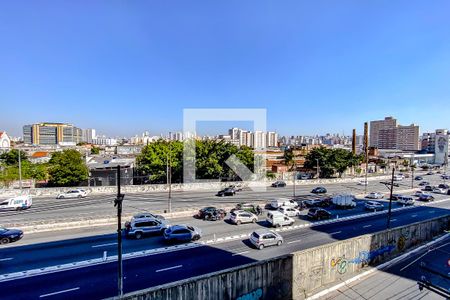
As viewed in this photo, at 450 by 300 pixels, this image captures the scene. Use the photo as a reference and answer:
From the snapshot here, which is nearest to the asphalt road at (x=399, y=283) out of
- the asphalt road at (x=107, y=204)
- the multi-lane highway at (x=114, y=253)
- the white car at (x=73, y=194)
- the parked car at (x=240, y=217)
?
the multi-lane highway at (x=114, y=253)

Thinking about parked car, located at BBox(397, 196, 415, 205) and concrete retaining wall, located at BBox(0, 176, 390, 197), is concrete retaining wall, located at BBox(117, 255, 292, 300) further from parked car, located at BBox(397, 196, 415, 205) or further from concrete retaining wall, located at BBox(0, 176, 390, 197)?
concrete retaining wall, located at BBox(0, 176, 390, 197)

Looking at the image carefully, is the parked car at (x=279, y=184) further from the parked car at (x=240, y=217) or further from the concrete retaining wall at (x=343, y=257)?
the concrete retaining wall at (x=343, y=257)

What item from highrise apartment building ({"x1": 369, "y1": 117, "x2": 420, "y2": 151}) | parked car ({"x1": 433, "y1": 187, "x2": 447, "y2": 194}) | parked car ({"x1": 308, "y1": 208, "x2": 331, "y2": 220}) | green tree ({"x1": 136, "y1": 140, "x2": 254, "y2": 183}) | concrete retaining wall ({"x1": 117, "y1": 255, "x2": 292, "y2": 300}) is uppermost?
Result: highrise apartment building ({"x1": 369, "y1": 117, "x2": 420, "y2": 151})

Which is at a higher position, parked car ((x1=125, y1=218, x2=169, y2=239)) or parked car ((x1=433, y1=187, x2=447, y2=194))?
parked car ((x1=125, y1=218, x2=169, y2=239))

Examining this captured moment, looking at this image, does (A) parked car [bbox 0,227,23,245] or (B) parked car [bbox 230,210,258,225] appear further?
(B) parked car [bbox 230,210,258,225]

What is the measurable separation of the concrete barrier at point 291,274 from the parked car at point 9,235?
15.8 meters

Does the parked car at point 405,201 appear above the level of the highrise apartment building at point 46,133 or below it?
below

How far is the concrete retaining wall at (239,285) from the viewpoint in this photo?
980 centimetres

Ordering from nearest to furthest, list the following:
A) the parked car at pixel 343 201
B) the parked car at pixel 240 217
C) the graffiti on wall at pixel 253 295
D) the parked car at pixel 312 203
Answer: the graffiti on wall at pixel 253 295 < the parked car at pixel 240 217 < the parked car at pixel 343 201 < the parked car at pixel 312 203

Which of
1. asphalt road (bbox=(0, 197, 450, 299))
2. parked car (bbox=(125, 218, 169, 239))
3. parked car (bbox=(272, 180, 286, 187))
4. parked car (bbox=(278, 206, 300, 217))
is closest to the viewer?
asphalt road (bbox=(0, 197, 450, 299))

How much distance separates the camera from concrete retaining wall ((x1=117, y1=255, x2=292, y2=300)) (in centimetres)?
980

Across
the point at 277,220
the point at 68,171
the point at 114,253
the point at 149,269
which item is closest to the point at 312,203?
the point at 277,220

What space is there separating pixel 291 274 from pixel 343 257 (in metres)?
4.23

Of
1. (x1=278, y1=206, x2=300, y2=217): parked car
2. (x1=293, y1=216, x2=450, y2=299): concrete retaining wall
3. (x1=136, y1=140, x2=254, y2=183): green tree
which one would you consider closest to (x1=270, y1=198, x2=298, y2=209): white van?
(x1=278, y1=206, x2=300, y2=217): parked car
